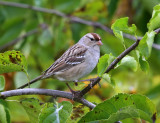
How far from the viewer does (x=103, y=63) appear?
1.79 metres

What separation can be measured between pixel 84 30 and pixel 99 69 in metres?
2.73

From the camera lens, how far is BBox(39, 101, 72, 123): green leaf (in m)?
1.90

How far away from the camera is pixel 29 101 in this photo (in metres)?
2.14

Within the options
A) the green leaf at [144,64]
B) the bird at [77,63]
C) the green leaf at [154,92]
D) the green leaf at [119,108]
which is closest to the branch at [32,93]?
the green leaf at [119,108]

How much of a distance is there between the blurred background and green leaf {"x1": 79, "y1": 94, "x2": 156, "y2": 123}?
1689mm

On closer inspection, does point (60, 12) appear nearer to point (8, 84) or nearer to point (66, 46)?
point (66, 46)

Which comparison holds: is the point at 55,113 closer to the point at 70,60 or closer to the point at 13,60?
the point at 13,60

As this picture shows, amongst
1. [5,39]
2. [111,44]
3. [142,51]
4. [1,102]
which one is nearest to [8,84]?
[5,39]

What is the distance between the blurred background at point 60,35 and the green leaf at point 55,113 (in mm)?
1583

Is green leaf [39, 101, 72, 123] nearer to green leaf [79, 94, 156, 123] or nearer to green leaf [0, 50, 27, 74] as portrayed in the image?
green leaf [79, 94, 156, 123]

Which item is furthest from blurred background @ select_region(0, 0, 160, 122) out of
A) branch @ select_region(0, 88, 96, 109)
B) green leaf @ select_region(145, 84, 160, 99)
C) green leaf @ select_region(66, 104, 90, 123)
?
branch @ select_region(0, 88, 96, 109)

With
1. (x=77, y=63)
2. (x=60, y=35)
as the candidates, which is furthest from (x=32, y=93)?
(x=60, y=35)

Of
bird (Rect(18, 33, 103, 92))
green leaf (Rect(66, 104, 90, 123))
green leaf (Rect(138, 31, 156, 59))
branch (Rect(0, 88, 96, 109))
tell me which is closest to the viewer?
green leaf (Rect(138, 31, 156, 59))

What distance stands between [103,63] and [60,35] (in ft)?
7.34
